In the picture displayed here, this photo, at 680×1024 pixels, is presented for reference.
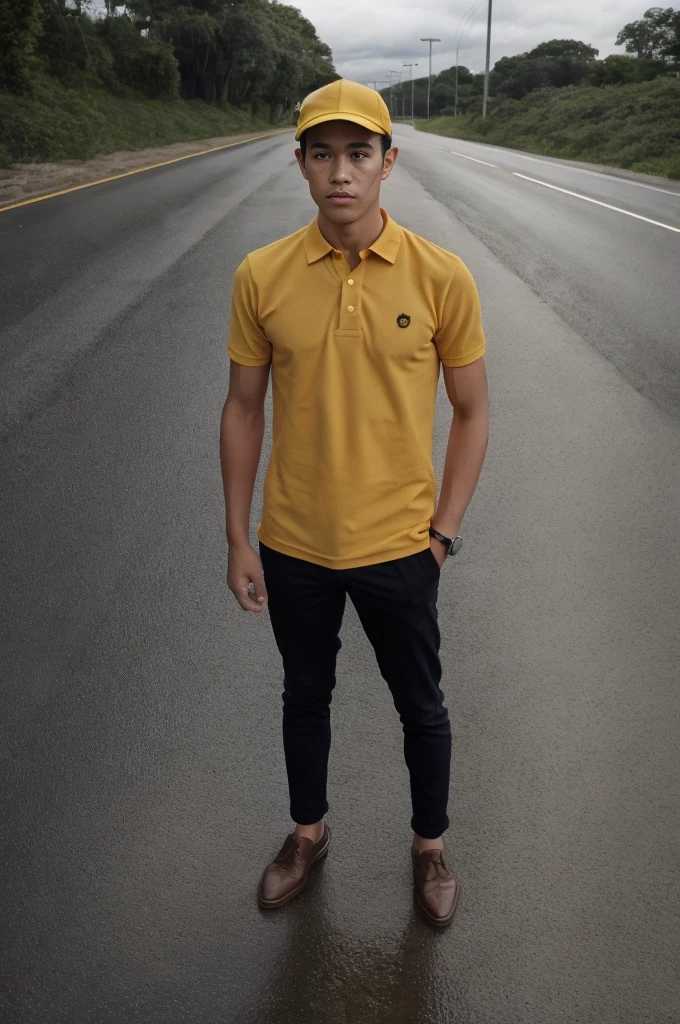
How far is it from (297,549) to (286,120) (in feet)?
269

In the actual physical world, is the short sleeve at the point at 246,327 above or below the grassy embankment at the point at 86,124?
above

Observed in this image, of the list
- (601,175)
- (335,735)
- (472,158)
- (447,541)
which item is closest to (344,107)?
(447,541)

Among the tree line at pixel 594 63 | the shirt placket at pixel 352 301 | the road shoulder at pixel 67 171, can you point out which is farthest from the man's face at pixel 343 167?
the tree line at pixel 594 63

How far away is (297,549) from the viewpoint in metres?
2.49

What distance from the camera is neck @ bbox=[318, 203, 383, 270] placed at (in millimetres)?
2254

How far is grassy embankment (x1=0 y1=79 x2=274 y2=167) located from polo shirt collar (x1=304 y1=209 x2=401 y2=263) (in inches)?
894

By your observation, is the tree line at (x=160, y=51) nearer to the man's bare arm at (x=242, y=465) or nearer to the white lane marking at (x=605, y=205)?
the white lane marking at (x=605, y=205)

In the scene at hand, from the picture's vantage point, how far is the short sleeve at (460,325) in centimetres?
229

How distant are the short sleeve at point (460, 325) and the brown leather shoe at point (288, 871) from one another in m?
1.49

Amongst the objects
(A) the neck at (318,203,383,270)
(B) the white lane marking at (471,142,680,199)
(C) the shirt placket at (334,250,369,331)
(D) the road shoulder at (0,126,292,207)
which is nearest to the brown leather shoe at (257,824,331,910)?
(C) the shirt placket at (334,250,369,331)

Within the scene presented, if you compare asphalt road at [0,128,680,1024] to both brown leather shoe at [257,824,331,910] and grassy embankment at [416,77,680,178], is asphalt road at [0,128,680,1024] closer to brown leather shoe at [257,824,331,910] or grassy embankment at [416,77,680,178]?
brown leather shoe at [257,824,331,910]

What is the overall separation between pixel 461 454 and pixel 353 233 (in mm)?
649

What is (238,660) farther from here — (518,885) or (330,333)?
(330,333)

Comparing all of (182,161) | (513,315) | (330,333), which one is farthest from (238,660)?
(182,161)
